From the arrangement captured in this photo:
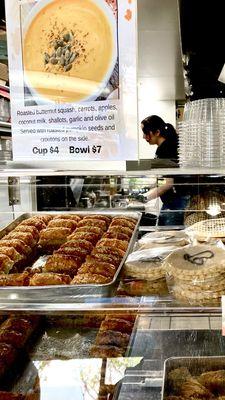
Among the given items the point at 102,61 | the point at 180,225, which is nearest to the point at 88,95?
the point at 102,61

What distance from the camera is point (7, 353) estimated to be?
157 centimetres

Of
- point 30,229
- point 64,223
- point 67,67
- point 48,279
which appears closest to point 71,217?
point 64,223

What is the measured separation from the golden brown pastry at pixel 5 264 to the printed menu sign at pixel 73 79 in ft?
1.49

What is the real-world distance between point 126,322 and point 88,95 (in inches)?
37.0

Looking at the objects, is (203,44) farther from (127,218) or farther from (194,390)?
(194,390)

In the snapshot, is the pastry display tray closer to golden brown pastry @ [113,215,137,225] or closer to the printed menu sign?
golden brown pastry @ [113,215,137,225]

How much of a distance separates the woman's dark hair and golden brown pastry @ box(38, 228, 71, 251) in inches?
22.0

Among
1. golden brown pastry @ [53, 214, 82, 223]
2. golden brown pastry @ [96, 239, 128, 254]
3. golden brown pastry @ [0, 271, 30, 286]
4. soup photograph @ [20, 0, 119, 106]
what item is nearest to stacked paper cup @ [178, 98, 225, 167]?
soup photograph @ [20, 0, 119, 106]

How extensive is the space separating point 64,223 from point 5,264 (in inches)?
16.8

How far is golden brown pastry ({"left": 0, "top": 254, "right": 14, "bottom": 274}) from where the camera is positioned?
4.99 feet

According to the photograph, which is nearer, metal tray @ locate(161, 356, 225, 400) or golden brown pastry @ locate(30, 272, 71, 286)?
golden brown pastry @ locate(30, 272, 71, 286)

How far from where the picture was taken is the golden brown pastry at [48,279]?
1.35m

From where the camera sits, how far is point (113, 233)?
5.94 feet

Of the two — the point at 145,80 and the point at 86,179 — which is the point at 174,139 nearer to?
the point at 86,179
